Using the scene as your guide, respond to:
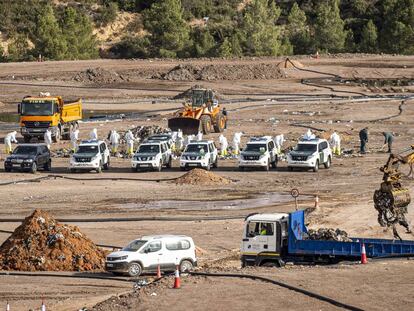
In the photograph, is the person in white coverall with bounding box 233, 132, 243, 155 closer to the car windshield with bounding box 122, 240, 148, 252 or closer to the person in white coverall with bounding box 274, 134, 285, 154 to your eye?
the person in white coverall with bounding box 274, 134, 285, 154

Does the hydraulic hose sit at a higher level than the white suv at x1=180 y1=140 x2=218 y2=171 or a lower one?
lower

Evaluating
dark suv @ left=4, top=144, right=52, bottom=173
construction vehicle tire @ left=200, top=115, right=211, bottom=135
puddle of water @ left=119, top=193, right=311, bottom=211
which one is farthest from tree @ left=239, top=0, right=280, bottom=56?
puddle of water @ left=119, top=193, right=311, bottom=211

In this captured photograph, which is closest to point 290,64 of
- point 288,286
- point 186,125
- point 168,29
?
point 168,29

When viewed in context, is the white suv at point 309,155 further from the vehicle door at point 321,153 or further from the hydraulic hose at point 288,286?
the hydraulic hose at point 288,286

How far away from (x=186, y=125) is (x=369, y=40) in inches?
2230

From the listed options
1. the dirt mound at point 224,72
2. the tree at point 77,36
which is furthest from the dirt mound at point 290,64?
the tree at point 77,36

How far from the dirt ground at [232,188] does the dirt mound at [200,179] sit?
0.59 m

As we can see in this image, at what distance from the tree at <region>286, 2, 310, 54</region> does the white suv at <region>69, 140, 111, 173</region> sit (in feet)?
219

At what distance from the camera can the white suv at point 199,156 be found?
5444 cm

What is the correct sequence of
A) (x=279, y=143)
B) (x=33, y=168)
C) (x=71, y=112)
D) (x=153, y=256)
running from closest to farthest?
(x=153, y=256), (x=33, y=168), (x=279, y=143), (x=71, y=112)

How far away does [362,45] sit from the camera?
118875mm

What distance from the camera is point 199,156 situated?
5447 centimetres

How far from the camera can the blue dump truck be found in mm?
30953

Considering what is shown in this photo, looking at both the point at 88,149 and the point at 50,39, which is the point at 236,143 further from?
the point at 50,39
